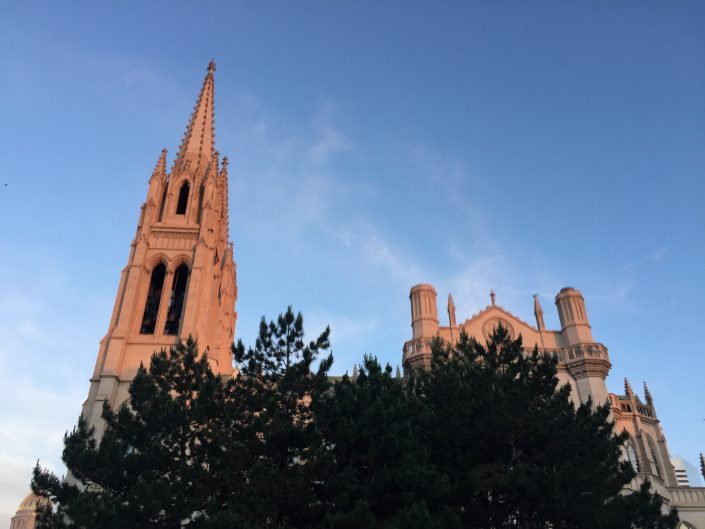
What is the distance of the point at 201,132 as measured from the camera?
45.8 m

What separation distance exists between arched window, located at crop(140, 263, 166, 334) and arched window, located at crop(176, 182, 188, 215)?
15.9 ft

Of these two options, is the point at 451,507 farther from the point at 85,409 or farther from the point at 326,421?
the point at 85,409

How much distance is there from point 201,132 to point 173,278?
1521 centimetres

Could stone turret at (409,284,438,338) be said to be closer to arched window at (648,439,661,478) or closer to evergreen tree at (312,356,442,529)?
evergreen tree at (312,356,442,529)

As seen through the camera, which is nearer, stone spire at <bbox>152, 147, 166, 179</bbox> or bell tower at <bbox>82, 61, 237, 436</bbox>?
bell tower at <bbox>82, 61, 237, 436</bbox>

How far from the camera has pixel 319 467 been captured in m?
15.6

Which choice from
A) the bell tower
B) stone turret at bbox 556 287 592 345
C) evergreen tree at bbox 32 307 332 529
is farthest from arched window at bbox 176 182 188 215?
stone turret at bbox 556 287 592 345

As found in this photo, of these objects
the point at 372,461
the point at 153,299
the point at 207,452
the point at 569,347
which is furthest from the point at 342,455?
the point at 153,299

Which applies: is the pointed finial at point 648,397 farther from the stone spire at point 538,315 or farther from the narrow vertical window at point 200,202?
the narrow vertical window at point 200,202

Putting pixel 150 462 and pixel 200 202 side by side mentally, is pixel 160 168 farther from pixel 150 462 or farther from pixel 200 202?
pixel 150 462

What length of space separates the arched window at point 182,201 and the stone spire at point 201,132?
2.25 meters

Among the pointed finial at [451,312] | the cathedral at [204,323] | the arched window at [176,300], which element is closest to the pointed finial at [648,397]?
the cathedral at [204,323]

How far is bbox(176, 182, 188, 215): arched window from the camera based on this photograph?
39562 mm

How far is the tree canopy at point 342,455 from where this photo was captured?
1496 centimetres
